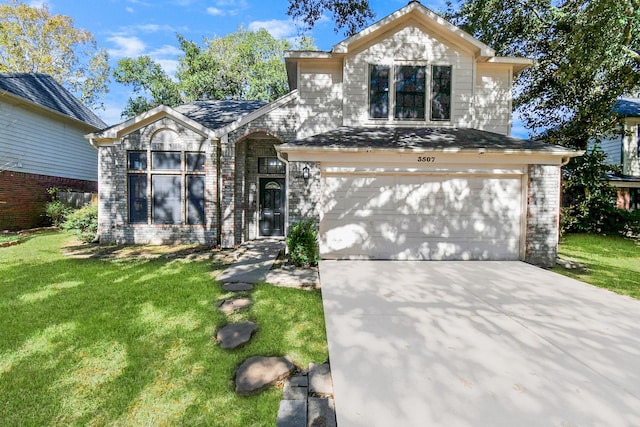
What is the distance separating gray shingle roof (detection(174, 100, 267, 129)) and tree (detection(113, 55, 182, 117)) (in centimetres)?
1578

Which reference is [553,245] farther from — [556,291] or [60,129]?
[60,129]

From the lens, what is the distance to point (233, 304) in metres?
4.87

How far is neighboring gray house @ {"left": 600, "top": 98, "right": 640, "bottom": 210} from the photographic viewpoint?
14.8 meters

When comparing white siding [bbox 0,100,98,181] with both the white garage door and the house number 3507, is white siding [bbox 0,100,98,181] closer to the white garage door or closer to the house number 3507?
the white garage door

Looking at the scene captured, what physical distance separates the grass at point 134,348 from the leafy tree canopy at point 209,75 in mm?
23261

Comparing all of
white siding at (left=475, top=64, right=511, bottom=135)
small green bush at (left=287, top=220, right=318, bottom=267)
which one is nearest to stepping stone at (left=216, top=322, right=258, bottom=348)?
small green bush at (left=287, top=220, right=318, bottom=267)

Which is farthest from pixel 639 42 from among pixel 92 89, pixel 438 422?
pixel 92 89

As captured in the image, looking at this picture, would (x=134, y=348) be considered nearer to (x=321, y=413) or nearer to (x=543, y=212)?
(x=321, y=413)

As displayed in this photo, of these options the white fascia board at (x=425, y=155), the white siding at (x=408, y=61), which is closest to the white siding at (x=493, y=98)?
the white siding at (x=408, y=61)

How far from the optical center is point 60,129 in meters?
13.8

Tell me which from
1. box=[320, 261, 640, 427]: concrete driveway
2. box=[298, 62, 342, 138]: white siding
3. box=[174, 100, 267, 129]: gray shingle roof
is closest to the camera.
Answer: box=[320, 261, 640, 427]: concrete driveway

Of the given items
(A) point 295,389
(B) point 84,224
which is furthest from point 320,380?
(B) point 84,224

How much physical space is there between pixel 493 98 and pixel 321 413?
10.0 m

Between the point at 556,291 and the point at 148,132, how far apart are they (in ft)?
37.7
